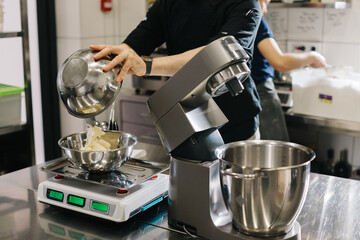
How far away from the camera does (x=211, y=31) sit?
1.86 metres

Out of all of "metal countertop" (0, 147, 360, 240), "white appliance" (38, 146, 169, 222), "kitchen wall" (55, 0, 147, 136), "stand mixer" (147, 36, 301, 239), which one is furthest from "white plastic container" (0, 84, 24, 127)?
"stand mixer" (147, 36, 301, 239)

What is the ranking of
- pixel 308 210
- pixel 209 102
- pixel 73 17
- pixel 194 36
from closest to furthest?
pixel 209 102 → pixel 308 210 → pixel 194 36 → pixel 73 17

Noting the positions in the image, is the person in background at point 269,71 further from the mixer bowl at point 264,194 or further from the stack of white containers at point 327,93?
the mixer bowl at point 264,194

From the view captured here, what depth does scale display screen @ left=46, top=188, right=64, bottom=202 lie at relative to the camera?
144 cm

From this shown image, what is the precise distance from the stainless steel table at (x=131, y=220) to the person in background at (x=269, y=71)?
1.19 metres

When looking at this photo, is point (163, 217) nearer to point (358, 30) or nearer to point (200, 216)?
point (200, 216)

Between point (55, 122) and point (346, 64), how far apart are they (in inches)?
89.1

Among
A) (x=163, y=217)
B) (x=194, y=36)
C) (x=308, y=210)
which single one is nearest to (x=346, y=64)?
(x=194, y=36)

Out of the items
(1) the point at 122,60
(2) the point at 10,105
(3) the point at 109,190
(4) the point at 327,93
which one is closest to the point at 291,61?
(4) the point at 327,93

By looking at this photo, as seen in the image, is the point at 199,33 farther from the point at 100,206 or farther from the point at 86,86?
the point at 100,206

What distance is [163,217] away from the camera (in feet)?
4.69

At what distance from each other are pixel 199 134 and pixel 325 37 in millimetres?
2408

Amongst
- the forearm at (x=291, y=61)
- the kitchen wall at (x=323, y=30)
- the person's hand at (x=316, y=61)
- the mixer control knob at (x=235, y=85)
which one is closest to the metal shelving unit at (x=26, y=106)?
the kitchen wall at (x=323, y=30)

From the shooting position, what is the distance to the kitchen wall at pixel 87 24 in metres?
3.74
